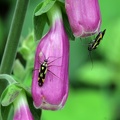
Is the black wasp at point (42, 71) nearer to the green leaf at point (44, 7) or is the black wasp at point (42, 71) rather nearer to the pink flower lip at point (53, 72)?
the pink flower lip at point (53, 72)

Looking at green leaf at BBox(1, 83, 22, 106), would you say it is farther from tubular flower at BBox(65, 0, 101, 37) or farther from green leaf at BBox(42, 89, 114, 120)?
green leaf at BBox(42, 89, 114, 120)

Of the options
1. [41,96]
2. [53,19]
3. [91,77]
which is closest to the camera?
[41,96]

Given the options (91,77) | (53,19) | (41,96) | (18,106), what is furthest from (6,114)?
(91,77)

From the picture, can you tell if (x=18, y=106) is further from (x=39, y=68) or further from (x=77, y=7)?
(x=77, y=7)

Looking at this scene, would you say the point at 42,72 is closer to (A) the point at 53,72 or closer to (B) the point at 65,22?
(A) the point at 53,72

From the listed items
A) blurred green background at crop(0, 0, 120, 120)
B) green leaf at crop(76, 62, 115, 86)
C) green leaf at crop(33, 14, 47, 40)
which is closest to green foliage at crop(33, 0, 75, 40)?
green leaf at crop(33, 14, 47, 40)
